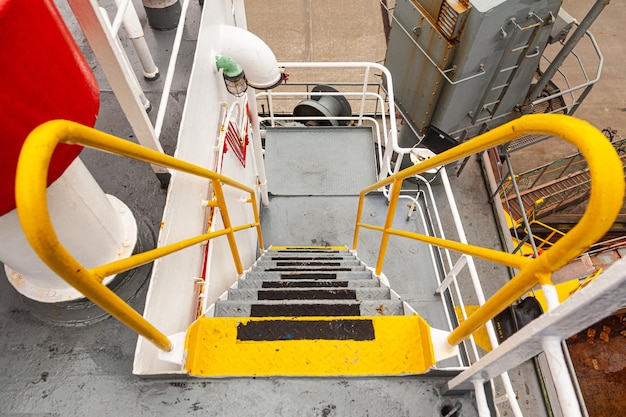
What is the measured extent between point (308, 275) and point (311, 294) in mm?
805

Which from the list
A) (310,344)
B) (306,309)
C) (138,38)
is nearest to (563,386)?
(310,344)

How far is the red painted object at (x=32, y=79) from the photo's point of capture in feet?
3.61

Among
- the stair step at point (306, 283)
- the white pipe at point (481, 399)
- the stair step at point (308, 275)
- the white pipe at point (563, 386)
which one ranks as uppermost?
the white pipe at point (563, 386)

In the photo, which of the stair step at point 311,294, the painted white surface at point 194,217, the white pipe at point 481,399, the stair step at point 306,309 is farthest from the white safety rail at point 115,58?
the white pipe at point 481,399

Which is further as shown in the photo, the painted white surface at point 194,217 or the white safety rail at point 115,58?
the painted white surface at point 194,217

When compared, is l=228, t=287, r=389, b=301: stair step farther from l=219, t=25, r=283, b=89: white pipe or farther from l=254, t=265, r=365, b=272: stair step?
l=219, t=25, r=283, b=89: white pipe

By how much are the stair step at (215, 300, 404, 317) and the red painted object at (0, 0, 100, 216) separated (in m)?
1.42

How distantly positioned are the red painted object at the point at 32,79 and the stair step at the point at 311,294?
1.84m

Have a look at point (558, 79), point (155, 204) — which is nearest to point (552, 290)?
point (155, 204)

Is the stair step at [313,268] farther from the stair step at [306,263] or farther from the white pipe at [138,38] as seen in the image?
the white pipe at [138,38]

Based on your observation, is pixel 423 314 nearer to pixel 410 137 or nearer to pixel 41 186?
pixel 410 137

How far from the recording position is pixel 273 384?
186cm

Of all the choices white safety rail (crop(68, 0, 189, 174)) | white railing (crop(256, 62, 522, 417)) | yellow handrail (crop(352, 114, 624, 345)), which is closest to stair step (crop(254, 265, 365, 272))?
white railing (crop(256, 62, 522, 417))

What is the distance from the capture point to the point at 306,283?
3.45m
